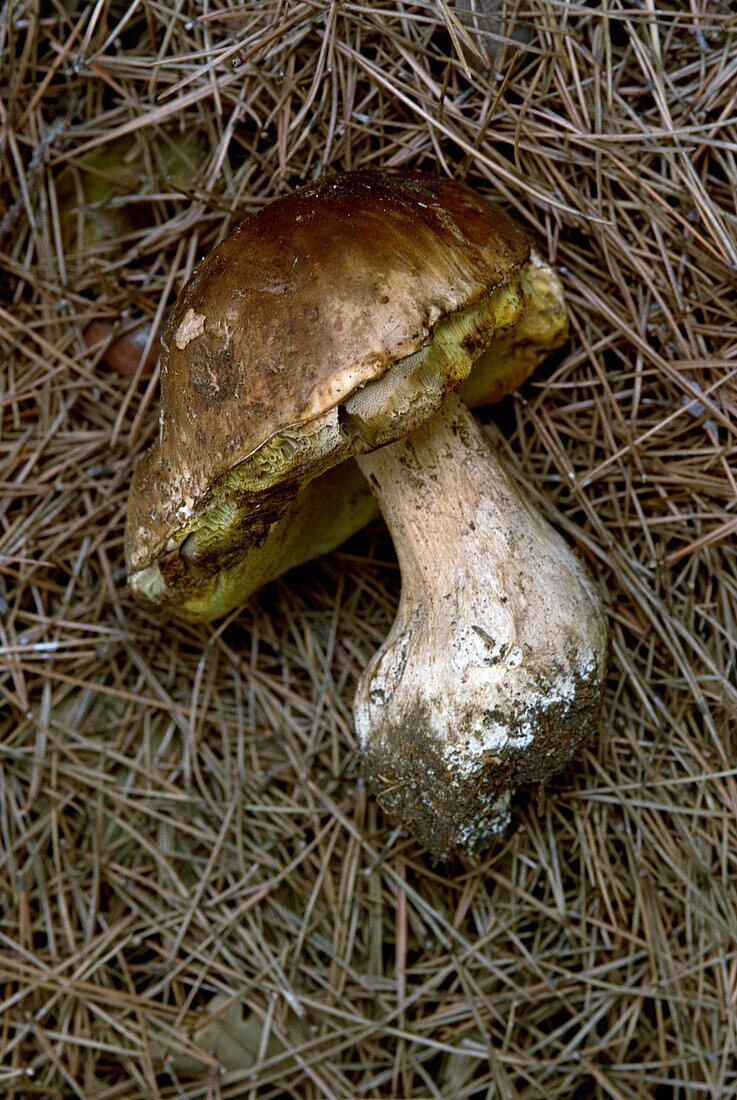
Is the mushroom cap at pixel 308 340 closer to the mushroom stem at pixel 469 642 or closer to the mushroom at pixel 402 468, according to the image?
the mushroom at pixel 402 468

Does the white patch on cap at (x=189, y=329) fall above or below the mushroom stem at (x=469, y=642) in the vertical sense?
above

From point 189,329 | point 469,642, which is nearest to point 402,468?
point 469,642

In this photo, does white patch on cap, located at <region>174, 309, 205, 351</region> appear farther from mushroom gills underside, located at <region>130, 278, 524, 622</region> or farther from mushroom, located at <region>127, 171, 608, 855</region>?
mushroom gills underside, located at <region>130, 278, 524, 622</region>

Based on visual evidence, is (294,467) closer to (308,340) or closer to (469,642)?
(308,340)

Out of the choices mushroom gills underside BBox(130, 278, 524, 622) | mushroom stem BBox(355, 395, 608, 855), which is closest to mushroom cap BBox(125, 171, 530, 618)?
mushroom gills underside BBox(130, 278, 524, 622)

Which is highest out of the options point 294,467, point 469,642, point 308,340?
point 308,340

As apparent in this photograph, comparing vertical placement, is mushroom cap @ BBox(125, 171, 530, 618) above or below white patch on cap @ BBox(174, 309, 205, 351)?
below

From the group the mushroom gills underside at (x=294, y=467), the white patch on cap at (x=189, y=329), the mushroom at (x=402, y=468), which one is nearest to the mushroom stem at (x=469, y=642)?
the mushroom at (x=402, y=468)
